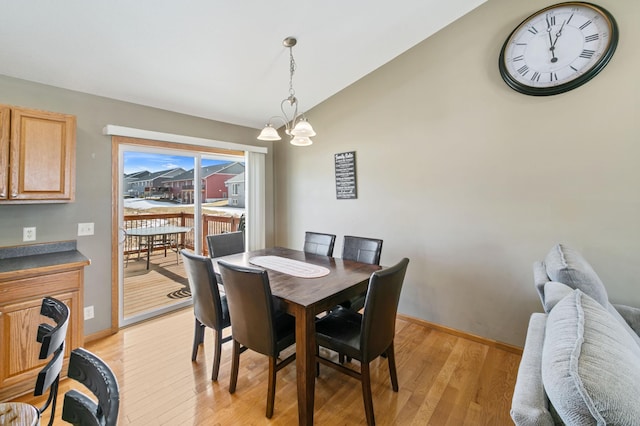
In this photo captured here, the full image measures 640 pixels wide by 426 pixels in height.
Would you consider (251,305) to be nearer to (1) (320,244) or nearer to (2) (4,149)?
(1) (320,244)

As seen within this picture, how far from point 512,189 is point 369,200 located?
1.47 metres

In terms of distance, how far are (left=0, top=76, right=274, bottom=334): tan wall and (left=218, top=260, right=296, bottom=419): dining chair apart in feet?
5.91

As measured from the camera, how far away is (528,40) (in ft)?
7.74

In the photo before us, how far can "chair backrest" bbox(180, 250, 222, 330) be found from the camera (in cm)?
203

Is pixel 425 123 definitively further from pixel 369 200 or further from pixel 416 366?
pixel 416 366

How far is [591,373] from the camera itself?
2.27 feet

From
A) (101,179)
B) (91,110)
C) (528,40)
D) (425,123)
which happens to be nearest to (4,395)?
(101,179)

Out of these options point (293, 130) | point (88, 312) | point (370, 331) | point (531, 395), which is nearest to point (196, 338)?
point (88, 312)

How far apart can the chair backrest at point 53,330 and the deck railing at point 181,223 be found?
6.92ft

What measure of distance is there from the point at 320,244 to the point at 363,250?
1.79ft

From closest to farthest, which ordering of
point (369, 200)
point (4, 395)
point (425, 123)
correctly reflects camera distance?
point (4, 395) < point (425, 123) < point (369, 200)

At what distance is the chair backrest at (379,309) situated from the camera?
163 cm

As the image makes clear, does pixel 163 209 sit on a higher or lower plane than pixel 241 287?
higher

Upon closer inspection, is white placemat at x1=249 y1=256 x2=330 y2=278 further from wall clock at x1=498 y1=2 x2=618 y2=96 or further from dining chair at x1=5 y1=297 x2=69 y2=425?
wall clock at x1=498 y1=2 x2=618 y2=96
